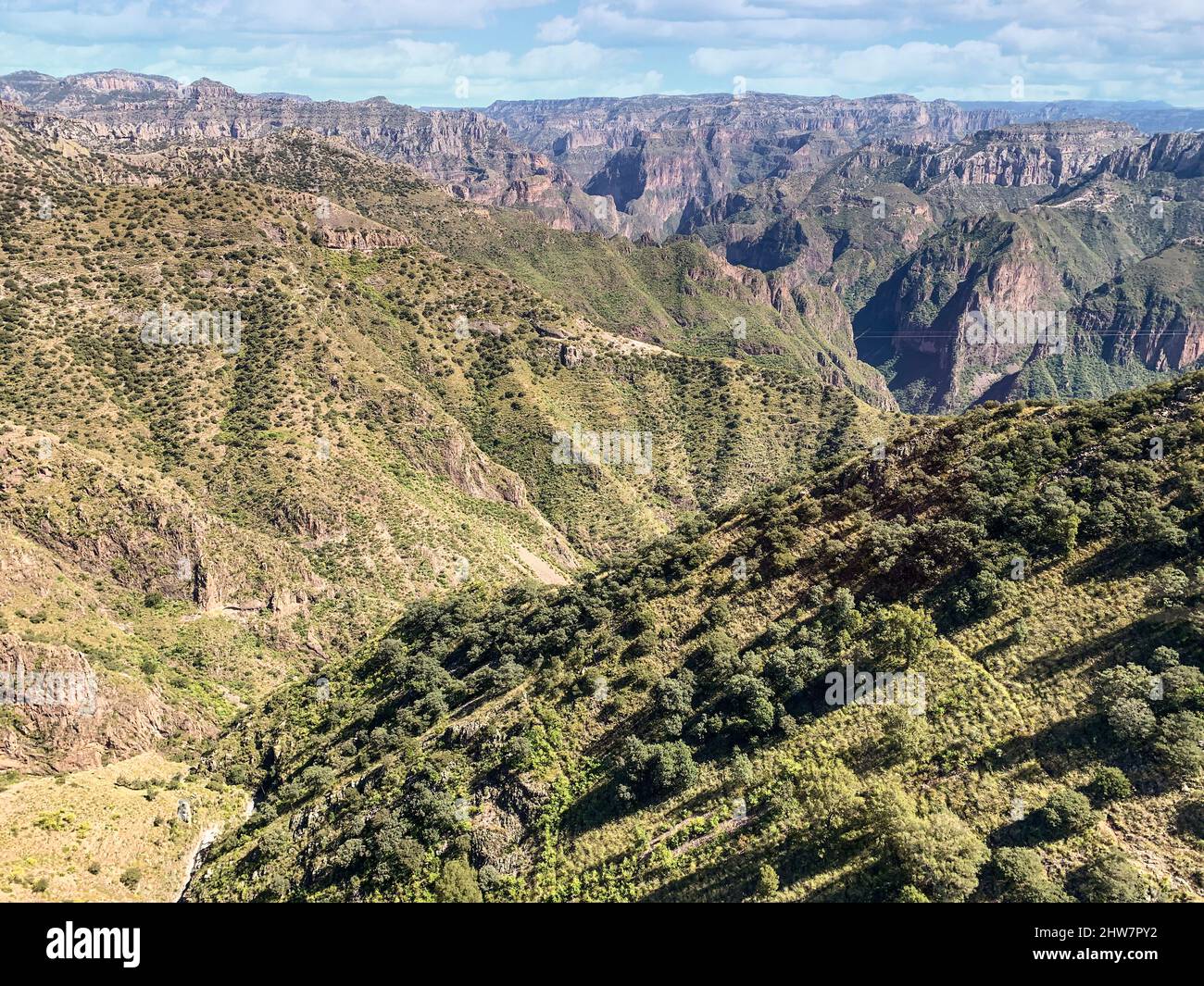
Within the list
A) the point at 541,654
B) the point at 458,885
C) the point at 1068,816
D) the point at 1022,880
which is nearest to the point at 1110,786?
the point at 1068,816

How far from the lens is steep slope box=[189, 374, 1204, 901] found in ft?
115

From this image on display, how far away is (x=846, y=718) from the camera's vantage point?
43.1 metres

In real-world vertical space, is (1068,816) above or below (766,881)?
above

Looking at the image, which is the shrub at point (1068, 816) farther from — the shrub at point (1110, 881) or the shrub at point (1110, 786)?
the shrub at point (1110, 881)

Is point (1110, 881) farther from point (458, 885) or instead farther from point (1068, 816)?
point (458, 885)

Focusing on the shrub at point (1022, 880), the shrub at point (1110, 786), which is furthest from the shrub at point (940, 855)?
the shrub at point (1110, 786)

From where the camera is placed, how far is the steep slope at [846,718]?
35.0m

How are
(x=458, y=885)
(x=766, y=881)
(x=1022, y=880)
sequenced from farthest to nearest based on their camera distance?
(x=458, y=885) < (x=766, y=881) < (x=1022, y=880)

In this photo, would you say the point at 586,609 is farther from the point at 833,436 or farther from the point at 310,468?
the point at 833,436

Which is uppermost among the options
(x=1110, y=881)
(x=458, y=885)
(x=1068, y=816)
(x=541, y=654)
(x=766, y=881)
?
(x=541, y=654)

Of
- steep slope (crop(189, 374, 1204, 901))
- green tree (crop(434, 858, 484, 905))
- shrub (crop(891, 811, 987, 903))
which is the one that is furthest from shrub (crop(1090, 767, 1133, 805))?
green tree (crop(434, 858, 484, 905))

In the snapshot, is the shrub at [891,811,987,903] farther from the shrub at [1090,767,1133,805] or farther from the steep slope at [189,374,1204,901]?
the shrub at [1090,767,1133,805]
